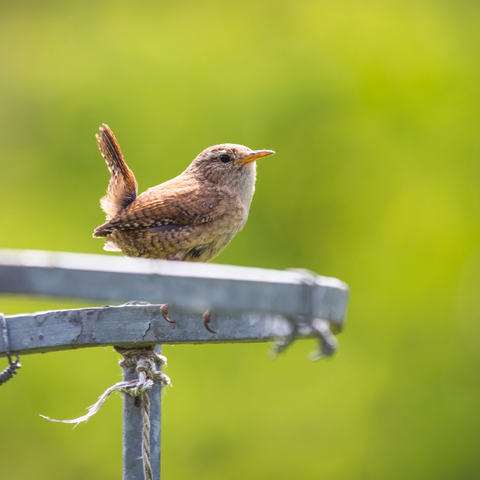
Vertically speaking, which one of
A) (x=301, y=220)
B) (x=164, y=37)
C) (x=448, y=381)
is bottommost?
(x=448, y=381)

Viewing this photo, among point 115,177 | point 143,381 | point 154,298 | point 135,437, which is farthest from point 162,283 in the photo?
point 115,177

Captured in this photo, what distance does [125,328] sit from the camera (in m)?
1.29

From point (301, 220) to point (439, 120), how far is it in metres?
1.57

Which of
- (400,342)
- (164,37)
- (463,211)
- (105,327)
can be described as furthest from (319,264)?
(105,327)

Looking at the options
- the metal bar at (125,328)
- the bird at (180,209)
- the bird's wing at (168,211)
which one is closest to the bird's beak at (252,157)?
the bird at (180,209)

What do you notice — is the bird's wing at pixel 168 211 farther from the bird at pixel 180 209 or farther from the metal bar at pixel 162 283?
the metal bar at pixel 162 283

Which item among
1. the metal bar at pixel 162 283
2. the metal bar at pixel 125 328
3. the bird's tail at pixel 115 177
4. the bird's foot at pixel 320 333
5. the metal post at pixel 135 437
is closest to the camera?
the metal bar at pixel 162 283

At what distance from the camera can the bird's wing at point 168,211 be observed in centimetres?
195

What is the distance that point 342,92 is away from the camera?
5062 millimetres

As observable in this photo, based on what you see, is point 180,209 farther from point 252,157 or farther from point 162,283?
point 162,283

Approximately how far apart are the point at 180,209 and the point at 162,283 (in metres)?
1.18

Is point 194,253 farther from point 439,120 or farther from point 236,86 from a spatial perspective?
point 439,120

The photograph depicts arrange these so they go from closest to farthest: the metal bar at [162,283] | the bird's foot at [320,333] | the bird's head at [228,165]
A: the metal bar at [162,283] < the bird's foot at [320,333] < the bird's head at [228,165]

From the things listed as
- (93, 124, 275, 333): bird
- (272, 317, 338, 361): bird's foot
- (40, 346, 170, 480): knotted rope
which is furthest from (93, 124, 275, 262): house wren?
(272, 317, 338, 361): bird's foot
